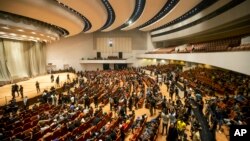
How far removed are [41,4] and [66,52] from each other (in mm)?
27286

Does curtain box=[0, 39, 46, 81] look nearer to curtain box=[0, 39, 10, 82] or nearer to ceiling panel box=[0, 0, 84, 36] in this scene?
curtain box=[0, 39, 10, 82]

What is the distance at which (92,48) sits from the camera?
43.2 metres

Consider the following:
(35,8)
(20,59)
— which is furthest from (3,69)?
(35,8)

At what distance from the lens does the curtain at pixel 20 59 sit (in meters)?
23.6

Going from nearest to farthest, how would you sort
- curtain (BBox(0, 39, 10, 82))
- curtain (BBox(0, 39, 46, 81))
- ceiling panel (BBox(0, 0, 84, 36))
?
1. ceiling panel (BBox(0, 0, 84, 36))
2. curtain (BBox(0, 39, 10, 82))
3. curtain (BBox(0, 39, 46, 81))

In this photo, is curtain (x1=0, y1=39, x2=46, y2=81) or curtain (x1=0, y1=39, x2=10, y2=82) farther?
curtain (x1=0, y1=39, x2=46, y2=81)

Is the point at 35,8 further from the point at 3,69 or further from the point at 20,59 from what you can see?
the point at 20,59

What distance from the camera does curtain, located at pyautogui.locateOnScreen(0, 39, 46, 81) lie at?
23562mm

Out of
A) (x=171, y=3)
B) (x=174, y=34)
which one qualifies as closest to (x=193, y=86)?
(x=171, y=3)

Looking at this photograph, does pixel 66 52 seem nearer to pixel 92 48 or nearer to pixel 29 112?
pixel 92 48

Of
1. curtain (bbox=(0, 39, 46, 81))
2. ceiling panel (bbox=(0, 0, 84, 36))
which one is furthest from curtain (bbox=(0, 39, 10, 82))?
ceiling panel (bbox=(0, 0, 84, 36))

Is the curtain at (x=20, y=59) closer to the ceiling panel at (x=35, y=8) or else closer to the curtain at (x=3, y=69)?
the curtain at (x=3, y=69)

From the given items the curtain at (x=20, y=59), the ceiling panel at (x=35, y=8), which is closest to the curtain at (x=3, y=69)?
the curtain at (x=20, y=59)

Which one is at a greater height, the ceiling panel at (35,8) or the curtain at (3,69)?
the ceiling panel at (35,8)
